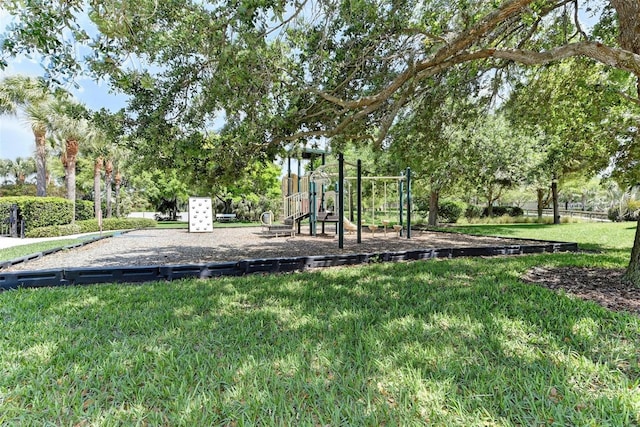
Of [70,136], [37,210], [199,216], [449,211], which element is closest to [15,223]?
[37,210]

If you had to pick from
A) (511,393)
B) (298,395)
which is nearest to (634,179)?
(511,393)

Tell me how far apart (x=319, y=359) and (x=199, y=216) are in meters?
14.3

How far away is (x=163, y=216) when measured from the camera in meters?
33.2

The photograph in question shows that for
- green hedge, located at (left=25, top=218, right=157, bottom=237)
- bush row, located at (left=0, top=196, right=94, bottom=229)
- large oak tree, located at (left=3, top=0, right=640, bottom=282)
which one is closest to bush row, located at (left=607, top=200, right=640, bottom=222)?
large oak tree, located at (left=3, top=0, right=640, bottom=282)

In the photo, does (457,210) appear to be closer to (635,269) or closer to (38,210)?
(635,269)

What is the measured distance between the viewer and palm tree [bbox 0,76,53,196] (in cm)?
1506

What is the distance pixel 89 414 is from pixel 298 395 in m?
1.11

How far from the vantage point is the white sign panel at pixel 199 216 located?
15.1 metres

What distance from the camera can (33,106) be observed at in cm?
1538

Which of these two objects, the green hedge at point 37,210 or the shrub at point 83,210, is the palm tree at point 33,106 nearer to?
the green hedge at point 37,210

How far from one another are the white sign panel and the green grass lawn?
11368 millimetres

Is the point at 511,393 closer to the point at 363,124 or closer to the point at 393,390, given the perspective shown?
the point at 393,390

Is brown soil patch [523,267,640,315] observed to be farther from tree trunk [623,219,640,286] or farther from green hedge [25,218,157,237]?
green hedge [25,218,157,237]

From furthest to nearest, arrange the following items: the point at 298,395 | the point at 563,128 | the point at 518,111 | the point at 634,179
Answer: the point at 563,128 < the point at 634,179 < the point at 518,111 < the point at 298,395
